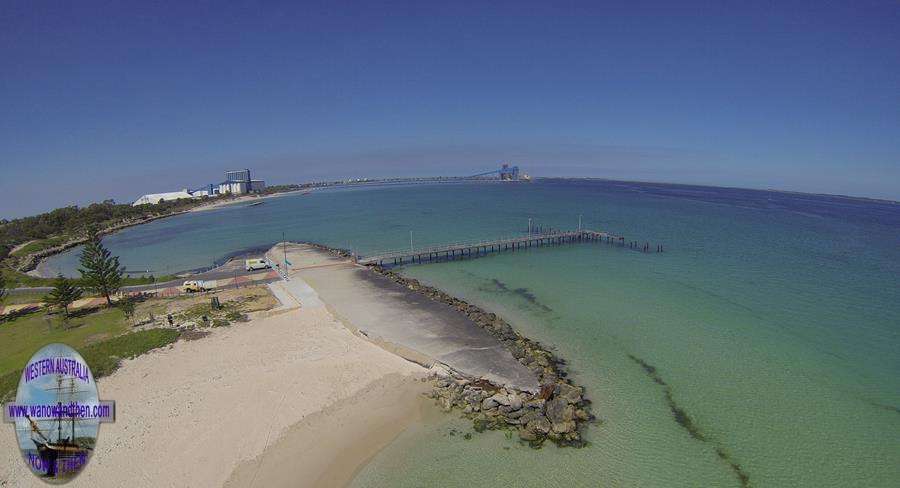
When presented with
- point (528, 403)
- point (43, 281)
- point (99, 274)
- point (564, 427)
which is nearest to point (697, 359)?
point (564, 427)

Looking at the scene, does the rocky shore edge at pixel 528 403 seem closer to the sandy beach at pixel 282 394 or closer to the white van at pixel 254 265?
the sandy beach at pixel 282 394

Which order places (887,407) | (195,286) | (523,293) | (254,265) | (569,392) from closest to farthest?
(569,392)
(887,407)
(195,286)
(523,293)
(254,265)

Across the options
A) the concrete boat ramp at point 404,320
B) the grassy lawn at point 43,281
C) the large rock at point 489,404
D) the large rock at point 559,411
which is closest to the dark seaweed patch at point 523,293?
the concrete boat ramp at point 404,320

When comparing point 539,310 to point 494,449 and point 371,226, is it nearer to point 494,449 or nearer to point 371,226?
point 494,449

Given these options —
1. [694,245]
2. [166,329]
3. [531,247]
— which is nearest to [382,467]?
[166,329]

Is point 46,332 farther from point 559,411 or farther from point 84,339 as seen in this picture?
point 559,411

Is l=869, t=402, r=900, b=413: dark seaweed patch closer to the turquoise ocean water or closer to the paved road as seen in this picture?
the turquoise ocean water
